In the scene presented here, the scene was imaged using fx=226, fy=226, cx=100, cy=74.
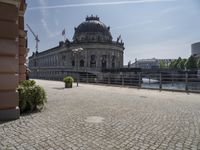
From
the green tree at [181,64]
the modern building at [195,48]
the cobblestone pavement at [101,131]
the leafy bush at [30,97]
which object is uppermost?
the modern building at [195,48]

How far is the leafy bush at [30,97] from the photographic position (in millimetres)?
8461

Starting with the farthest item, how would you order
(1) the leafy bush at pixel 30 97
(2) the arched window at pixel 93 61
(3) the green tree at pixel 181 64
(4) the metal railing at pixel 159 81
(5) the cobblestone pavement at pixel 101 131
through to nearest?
(3) the green tree at pixel 181 64
(2) the arched window at pixel 93 61
(4) the metal railing at pixel 159 81
(1) the leafy bush at pixel 30 97
(5) the cobblestone pavement at pixel 101 131

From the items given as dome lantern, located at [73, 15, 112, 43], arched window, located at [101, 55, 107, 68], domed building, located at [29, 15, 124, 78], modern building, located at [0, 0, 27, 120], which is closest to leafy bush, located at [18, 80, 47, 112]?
modern building, located at [0, 0, 27, 120]

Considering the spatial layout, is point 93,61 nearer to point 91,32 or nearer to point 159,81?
point 91,32

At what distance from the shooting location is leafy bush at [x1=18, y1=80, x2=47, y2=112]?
8.46 metres

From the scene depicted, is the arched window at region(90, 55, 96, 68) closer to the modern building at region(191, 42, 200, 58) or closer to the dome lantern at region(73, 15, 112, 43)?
the dome lantern at region(73, 15, 112, 43)

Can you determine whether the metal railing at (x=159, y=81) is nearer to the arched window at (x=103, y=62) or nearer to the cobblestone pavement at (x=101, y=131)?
the cobblestone pavement at (x=101, y=131)

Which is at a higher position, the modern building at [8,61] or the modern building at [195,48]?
the modern building at [195,48]

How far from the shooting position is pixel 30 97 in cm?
870

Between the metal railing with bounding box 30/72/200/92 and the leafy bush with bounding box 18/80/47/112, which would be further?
the metal railing with bounding box 30/72/200/92

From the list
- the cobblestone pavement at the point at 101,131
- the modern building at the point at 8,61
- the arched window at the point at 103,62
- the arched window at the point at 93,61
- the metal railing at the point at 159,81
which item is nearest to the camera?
the cobblestone pavement at the point at 101,131

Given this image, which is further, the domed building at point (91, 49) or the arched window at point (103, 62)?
the arched window at point (103, 62)

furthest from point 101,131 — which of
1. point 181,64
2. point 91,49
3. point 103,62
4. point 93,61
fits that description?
point 181,64

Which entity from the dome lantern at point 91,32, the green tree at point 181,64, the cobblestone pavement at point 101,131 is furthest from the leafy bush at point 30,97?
the green tree at point 181,64
